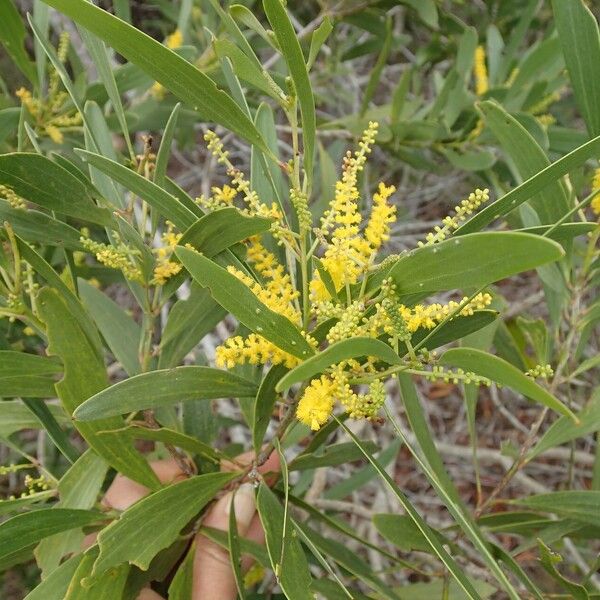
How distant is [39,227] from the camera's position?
895mm

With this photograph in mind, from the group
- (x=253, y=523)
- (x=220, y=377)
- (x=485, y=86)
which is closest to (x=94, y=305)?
(x=220, y=377)

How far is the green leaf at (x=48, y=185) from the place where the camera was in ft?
2.52

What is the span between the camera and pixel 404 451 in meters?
2.52

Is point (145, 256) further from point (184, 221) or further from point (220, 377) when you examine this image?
point (220, 377)

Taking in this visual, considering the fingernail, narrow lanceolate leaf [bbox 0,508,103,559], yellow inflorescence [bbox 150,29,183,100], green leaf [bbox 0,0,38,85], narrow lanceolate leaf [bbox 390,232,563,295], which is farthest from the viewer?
yellow inflorescence [bbox 150,29,183,100]

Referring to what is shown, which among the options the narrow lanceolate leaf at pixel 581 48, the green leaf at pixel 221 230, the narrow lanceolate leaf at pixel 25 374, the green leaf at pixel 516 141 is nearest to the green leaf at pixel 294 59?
the green leaf at pixel 221 230

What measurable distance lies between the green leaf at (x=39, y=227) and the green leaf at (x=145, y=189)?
186 millimetres

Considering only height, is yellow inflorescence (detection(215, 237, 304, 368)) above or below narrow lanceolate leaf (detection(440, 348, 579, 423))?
above

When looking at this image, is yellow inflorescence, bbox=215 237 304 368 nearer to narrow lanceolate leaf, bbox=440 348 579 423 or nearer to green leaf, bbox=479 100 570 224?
narrow lanceolate leaf, bbox=440 348 579 423

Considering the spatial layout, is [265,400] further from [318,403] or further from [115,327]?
[115,327]

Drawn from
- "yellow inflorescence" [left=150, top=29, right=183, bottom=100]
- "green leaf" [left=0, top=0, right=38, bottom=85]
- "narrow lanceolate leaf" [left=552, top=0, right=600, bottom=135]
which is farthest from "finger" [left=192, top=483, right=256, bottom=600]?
"yellow inflorescence" [left=150, top=29, right=183, bottom=100]

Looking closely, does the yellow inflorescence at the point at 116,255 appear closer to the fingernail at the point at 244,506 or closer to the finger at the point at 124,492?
the finger at the point at 124,492

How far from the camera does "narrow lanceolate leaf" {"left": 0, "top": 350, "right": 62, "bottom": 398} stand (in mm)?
874

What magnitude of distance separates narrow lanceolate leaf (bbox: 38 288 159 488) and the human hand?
160 millimetres
